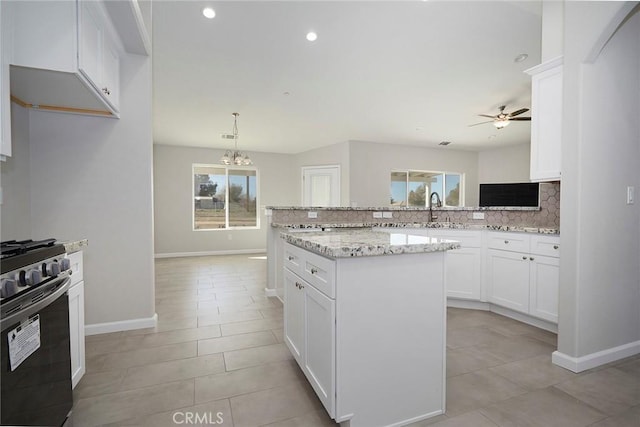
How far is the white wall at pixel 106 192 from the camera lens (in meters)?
2.49

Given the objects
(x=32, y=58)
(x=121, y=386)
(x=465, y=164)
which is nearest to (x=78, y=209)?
(x=32, y=58)

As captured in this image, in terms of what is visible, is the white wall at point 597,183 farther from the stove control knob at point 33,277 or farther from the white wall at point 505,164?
the white wall at point 505,164

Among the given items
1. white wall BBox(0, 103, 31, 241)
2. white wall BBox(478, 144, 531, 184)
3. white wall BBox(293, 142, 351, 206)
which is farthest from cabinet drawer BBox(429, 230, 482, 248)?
white wall BBox(478, 144, 531, 184)

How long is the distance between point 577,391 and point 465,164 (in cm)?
707

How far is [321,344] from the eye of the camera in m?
1.49

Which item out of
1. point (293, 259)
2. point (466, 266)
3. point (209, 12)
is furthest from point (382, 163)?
point (293, 259)

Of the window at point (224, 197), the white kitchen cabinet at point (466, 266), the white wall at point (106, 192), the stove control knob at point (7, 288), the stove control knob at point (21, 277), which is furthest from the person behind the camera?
the window at point (224, 197)

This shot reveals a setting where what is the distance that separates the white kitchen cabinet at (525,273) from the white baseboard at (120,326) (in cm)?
338

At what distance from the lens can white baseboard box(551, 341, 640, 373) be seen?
2.00 meters

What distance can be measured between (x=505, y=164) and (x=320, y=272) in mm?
7780

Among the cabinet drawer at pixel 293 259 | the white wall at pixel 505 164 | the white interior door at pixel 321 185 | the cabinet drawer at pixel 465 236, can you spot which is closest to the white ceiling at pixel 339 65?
the white interior door at pixel 321 185

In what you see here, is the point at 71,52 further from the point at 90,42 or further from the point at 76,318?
the point at 76,318

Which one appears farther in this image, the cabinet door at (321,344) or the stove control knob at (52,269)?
the cabinet door at (321,344)

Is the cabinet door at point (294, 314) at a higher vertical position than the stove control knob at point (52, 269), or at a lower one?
lower
